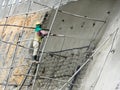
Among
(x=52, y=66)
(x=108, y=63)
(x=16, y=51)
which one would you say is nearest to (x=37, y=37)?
(x=52, y=66)

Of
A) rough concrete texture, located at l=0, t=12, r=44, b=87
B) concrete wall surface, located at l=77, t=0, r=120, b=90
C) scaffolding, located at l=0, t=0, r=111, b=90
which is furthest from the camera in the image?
rough concrete texture, located at l=0, t=12, r=44, b=87

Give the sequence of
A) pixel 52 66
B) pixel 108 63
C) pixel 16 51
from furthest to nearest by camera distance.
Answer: pixel 16 51 → pixel 52 66 → pixel 108 63

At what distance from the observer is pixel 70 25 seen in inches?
365

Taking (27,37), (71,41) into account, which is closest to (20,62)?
(27,37)

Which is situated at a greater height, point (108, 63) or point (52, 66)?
point (108, 63)

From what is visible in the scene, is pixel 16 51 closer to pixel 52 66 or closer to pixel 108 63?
pixel 52 66

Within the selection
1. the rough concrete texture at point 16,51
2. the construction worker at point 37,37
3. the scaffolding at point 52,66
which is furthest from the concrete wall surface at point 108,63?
the rough concrete texture at point 16,51

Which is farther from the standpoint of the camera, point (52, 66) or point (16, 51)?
point (16, 51)

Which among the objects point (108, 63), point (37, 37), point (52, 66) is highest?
point (37, 37)

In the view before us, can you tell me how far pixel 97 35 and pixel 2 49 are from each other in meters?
3.63

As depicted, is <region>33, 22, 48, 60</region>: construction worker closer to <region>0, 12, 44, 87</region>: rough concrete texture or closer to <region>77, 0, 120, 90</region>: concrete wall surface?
<region>0, 12, 44, 87</region>: rough concrete texture

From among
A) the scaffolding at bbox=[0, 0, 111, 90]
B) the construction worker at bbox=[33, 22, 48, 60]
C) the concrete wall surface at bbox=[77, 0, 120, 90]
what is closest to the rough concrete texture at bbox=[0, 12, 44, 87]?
the scaffolding at bbox=[0, 0, 111, 90]

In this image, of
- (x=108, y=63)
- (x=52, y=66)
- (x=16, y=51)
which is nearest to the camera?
(x=108, y=63)

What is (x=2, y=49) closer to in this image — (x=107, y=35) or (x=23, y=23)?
(x=23, y=23)
